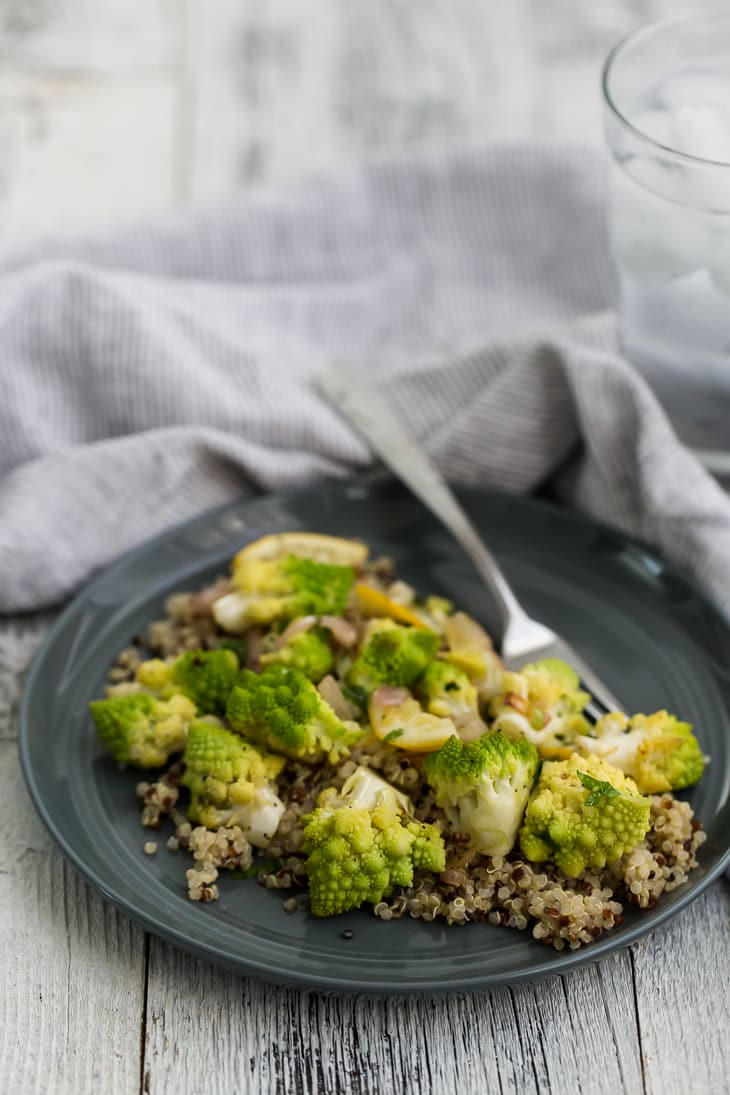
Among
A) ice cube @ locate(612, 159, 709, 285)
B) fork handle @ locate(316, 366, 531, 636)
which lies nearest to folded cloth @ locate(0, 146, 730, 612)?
fork handle @ locate(316, 366, 531, 636)

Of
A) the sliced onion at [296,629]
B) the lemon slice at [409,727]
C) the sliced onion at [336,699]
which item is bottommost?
the sliced onion at [336,699]

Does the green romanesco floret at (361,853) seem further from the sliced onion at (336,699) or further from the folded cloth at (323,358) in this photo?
the folded cloth at (323,358)

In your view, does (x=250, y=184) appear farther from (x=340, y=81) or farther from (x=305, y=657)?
(x=305, y=657)

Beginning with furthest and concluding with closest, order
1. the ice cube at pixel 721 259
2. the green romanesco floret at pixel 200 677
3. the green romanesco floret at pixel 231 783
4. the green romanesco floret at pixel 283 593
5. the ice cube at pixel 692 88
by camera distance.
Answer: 1. the ice cube at pixel 692 88
2. the ice cube at pixel 721 259
3. the green romanesco floret at pixel 283 593
4. the green romanesco floret at pixel 200 677
5. the green romanesco floret at pixel 231 783

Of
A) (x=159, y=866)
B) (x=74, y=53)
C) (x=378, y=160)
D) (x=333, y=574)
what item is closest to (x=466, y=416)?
(x=333, y=574)

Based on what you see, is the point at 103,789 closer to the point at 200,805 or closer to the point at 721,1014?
the point at 200,805

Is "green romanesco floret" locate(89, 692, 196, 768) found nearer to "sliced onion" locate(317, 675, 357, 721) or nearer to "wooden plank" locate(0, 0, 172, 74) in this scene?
"sliced onion" locate(317, 675, 357, 721)

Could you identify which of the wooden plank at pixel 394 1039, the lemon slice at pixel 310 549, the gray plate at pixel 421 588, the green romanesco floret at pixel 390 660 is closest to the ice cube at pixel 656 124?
the gray plate at pixel 421 588
